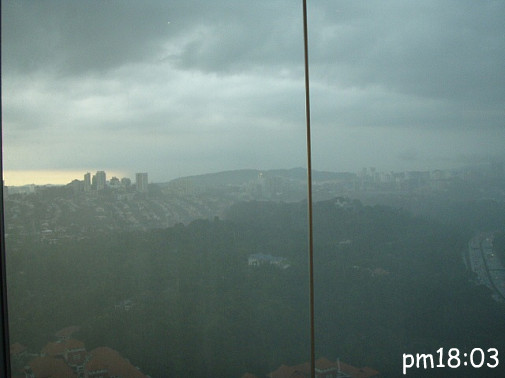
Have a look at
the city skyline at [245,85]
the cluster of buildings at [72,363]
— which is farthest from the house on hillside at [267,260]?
the cluster of buildings at [72,363]

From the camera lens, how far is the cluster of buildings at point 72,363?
6.31 feet

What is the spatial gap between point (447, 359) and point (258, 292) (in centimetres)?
83

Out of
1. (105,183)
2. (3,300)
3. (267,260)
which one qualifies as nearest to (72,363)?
(3,300)

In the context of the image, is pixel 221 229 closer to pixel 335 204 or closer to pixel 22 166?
pixel 335 204

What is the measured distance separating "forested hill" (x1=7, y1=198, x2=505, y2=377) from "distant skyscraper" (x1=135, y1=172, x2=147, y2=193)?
0.20 metres

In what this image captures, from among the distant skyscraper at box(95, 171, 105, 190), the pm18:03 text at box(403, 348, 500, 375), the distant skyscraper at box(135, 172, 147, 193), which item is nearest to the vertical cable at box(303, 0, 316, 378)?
the pm18:03 text at box(403, 348, 500, 375)

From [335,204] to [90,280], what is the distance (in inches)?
44.3

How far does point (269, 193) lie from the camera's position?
1931mm

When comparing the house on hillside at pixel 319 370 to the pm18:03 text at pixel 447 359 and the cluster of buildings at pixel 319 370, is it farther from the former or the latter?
the pm18:03 text at pixel 447 359

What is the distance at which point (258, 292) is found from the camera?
1.90 metres

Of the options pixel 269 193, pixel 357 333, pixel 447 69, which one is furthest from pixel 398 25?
pixel 357 333

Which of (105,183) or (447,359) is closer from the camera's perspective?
(447,359)

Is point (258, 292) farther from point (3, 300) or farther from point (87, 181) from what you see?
point (3, 300)

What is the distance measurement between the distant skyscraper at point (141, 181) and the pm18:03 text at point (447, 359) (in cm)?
133
